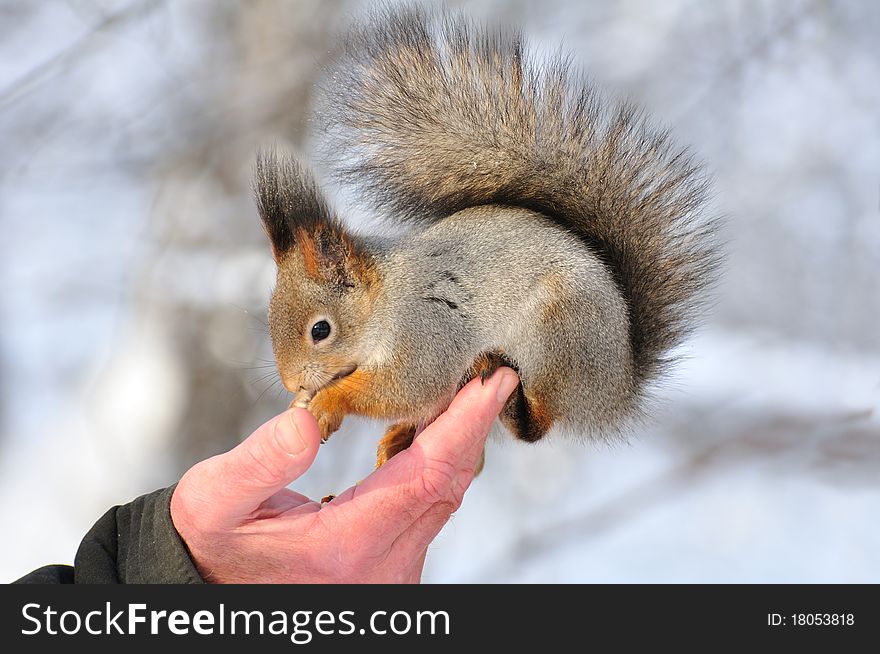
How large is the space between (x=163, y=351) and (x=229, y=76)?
0.78m

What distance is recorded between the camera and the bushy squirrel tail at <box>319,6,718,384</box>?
124 cm

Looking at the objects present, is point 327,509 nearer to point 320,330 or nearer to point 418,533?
point 418,533

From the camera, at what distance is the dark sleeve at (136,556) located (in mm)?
1021

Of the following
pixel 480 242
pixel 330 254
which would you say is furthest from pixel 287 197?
pixel 480 242

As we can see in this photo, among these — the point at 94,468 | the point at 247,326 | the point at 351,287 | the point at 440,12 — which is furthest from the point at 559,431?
the point at 94,468

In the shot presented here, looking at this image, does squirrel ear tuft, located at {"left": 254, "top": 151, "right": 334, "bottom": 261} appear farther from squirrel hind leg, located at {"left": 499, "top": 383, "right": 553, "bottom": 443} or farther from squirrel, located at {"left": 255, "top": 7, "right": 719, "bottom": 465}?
squirrel hind leg, located at {"left": 499, "top": 383, "right": 553, "bottom": 443}

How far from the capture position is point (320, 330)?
1.16m

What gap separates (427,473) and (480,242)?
362 mm

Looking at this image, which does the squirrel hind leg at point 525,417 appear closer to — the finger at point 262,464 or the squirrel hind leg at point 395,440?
the squirrel hind leg at point 395,440

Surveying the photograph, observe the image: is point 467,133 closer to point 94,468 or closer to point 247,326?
point 247,326

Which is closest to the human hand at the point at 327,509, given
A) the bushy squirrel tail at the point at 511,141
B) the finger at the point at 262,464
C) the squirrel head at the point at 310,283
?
the finger at the point at 262,464

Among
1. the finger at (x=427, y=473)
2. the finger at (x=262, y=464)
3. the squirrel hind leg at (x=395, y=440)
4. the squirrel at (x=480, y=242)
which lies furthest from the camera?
the squirrel hind leg at (x=395, y=440)

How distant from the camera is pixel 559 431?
1.30 m

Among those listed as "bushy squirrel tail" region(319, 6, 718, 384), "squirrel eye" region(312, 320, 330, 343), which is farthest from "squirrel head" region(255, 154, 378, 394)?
"bushy squirrel tail" region(319, 6, 718, 384)
